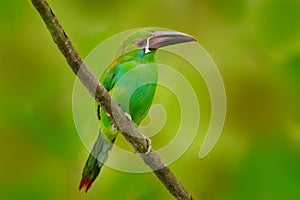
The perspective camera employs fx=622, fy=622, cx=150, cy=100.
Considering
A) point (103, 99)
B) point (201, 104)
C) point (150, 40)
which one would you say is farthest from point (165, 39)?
point (201, 104)

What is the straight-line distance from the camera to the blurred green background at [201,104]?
4.54 feet

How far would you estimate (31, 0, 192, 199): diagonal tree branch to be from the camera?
71cm

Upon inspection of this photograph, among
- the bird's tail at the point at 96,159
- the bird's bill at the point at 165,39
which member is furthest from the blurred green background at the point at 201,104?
the bird's bill at the point at 165,39

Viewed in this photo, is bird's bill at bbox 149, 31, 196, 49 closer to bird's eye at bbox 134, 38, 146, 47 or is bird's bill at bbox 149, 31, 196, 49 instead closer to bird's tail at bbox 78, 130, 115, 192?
bird's eye at bbox 134, 38, 146, 47

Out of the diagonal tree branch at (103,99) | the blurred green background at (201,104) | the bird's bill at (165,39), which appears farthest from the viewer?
the blurred green background at (201,104)

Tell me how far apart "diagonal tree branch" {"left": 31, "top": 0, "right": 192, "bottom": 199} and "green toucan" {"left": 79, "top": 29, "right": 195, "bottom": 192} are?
0.41ft

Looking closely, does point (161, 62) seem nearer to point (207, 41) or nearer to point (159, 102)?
point (159, 102)

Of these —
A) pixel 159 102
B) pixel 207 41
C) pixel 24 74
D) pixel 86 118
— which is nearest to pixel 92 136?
pixel 86 118

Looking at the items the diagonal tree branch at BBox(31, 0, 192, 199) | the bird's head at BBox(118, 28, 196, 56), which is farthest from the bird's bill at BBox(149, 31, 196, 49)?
the diagonal tree branch at BBox(31, 0, 192, 199)

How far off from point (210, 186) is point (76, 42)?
17.7 inches

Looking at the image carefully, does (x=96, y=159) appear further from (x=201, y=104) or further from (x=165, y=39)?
(x=201, y=104)

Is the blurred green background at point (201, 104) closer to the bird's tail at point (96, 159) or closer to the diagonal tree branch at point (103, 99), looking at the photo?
the bird's tail at point (96, 159)

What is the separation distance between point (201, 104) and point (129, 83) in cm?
36

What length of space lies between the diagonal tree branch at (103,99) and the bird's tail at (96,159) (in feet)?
0.56
